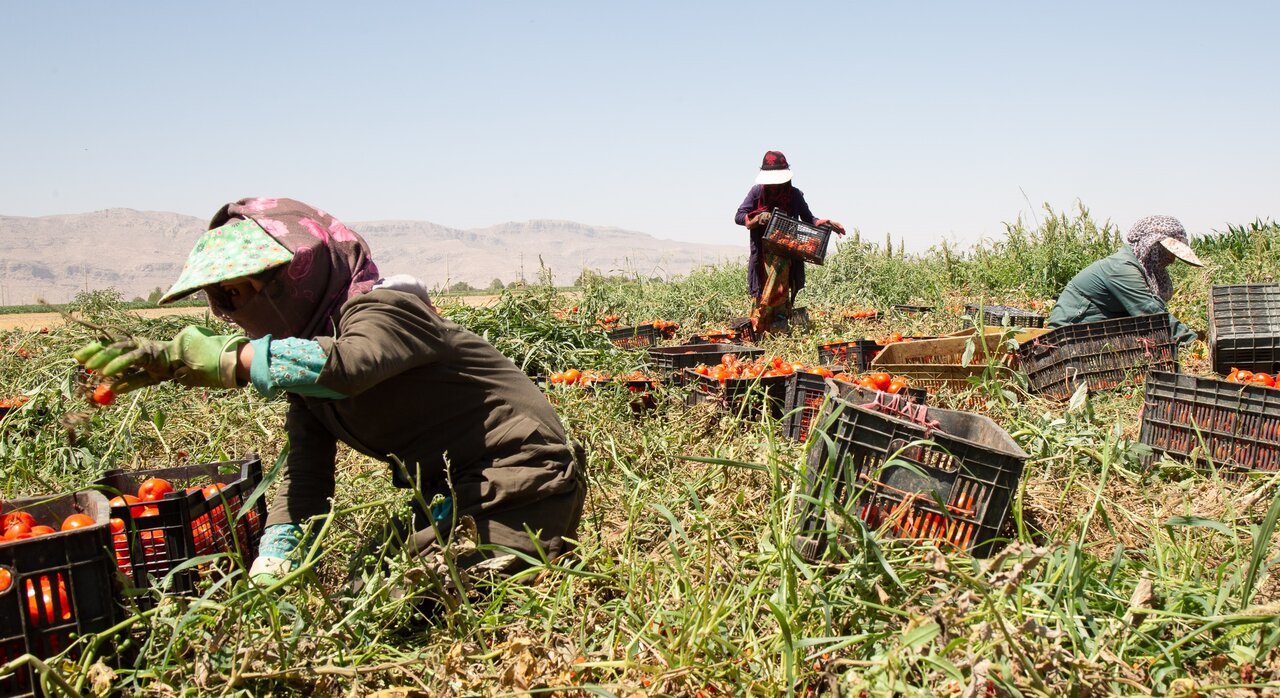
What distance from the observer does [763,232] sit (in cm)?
885

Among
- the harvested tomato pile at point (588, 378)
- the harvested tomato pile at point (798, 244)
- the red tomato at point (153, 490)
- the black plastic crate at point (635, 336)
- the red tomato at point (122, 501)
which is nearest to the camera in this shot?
the red tomato at point (122, 501)

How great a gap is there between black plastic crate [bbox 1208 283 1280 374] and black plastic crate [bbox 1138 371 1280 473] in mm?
2052

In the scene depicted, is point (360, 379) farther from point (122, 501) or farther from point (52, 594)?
point (122, 501)

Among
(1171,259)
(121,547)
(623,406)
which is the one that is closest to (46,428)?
(121,547)

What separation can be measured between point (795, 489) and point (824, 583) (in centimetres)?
24

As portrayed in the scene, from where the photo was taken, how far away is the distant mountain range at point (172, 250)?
256ft

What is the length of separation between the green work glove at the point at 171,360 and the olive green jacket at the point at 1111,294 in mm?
5594

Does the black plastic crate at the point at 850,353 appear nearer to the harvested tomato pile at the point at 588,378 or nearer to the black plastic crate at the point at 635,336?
the black plastic crate at the point at 635,336

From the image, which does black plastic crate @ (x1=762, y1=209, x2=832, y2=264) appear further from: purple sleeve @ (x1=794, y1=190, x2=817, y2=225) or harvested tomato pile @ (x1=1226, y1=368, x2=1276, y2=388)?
harvested tomato pile @ (x1=1226, y1=368, x2=1276, y2=388)

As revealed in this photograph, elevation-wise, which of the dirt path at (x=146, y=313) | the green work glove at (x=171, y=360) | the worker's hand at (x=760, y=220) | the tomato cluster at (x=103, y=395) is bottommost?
the dirt path at (x=146, y=313)

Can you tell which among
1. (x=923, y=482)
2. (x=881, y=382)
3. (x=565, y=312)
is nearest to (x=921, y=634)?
(x=923, y=482)

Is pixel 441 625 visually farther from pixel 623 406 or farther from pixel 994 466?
pixel 623 406

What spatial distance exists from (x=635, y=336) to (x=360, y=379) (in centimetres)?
480

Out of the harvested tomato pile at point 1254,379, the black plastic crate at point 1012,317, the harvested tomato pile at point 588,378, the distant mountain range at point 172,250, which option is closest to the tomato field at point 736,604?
the harvested tomato pile at point 588,378
